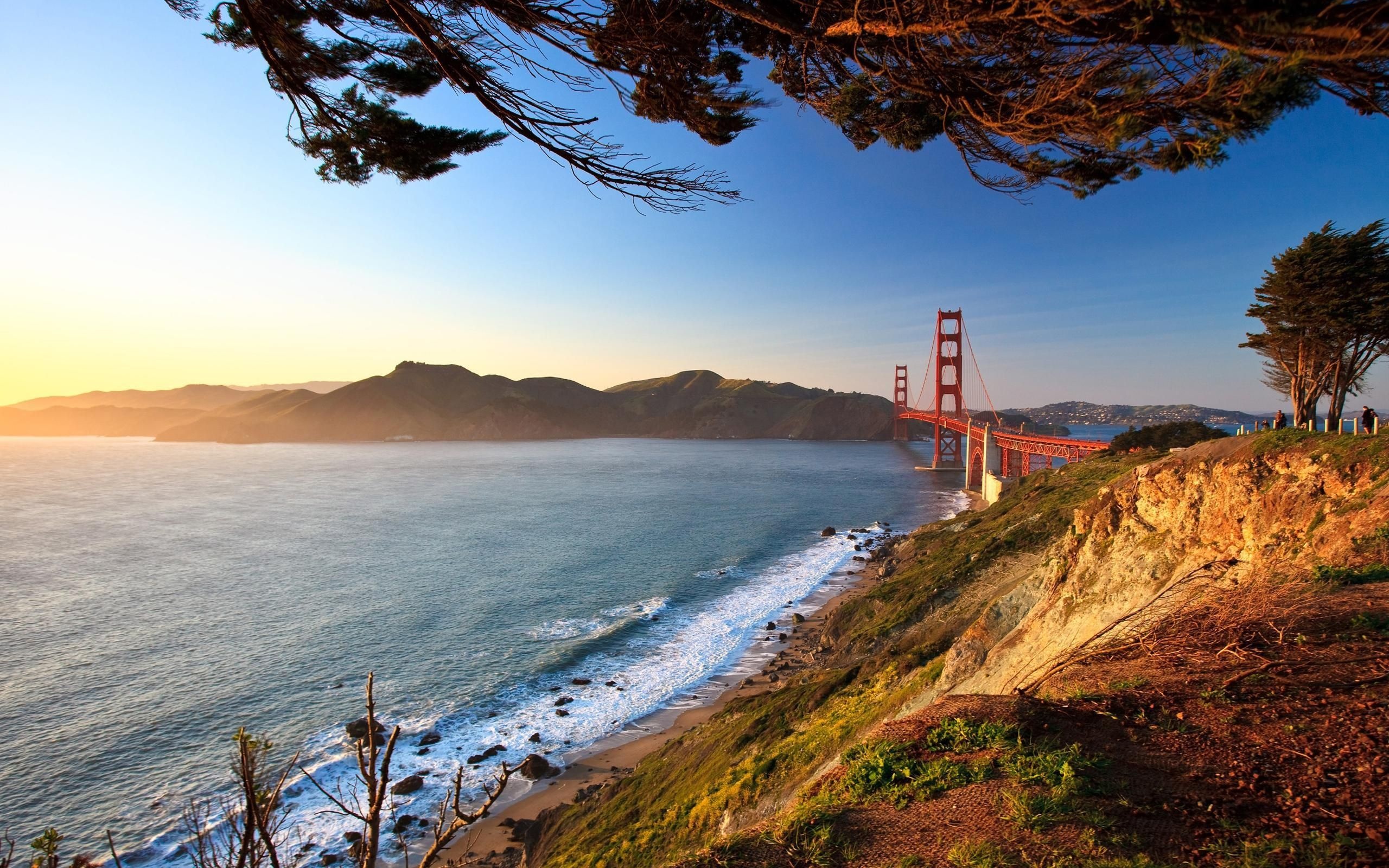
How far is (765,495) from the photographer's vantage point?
4872 cm

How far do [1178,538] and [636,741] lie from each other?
34.1 feet

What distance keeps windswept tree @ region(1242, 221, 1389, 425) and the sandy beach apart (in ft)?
45.8

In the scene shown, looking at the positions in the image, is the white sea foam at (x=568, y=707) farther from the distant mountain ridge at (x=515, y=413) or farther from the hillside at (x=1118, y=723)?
the distant mountain ridge at (x=515, y=413)

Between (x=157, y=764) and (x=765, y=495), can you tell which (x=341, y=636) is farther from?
(x=765, y=495)

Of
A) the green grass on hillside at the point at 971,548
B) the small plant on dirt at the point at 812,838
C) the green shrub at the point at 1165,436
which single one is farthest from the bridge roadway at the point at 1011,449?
the small plant on dirt at the point at 812,838

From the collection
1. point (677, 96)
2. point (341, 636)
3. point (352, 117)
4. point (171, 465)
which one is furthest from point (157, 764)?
point (171, 465)

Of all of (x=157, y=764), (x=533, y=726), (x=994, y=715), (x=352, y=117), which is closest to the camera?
(x=994, y=715)

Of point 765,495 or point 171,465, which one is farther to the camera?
point 171,465

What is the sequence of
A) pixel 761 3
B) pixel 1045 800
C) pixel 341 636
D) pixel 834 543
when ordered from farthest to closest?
pixel 834 543 → pixel 341 636 → pixel 761 3 → pixel 1045 800

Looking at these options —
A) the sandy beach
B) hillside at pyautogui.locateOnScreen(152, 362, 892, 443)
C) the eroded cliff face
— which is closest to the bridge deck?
the sandy beach

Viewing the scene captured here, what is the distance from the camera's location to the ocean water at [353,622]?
12.5 m

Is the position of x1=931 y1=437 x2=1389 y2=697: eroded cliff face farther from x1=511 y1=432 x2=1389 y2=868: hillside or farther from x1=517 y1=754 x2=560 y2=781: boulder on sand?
x1=517 y1=754 x2=560 y2=781: boulder on sand

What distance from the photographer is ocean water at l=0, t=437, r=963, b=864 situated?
12461 mm

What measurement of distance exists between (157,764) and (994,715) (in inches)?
630
